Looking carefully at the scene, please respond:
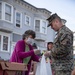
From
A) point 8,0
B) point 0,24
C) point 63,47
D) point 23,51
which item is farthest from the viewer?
point 8,0

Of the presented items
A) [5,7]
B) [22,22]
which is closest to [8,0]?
[5,7]

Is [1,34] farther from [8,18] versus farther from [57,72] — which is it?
[57,72]

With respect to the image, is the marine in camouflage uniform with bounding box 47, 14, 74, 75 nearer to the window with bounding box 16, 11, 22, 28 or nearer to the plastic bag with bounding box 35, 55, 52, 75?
the plastic bag with bounding box 35, 55, 52, 75

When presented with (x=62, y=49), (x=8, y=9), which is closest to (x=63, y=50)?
(x=62, y=49)

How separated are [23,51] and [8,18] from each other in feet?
55.4

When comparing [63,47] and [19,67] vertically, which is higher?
[63,47]

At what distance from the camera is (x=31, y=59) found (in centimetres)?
427

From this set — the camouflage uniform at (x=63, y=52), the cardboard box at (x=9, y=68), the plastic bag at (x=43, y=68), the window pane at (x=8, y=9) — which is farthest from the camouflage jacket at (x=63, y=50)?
the window pane at (x=8, y=9)

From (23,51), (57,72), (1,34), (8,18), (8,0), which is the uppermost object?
(8,0)

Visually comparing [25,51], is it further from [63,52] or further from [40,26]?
[40,26]

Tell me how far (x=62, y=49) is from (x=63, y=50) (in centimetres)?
2

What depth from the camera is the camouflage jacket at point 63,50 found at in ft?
11.0

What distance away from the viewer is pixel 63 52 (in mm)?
3369

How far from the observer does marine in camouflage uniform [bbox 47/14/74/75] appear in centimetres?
336
